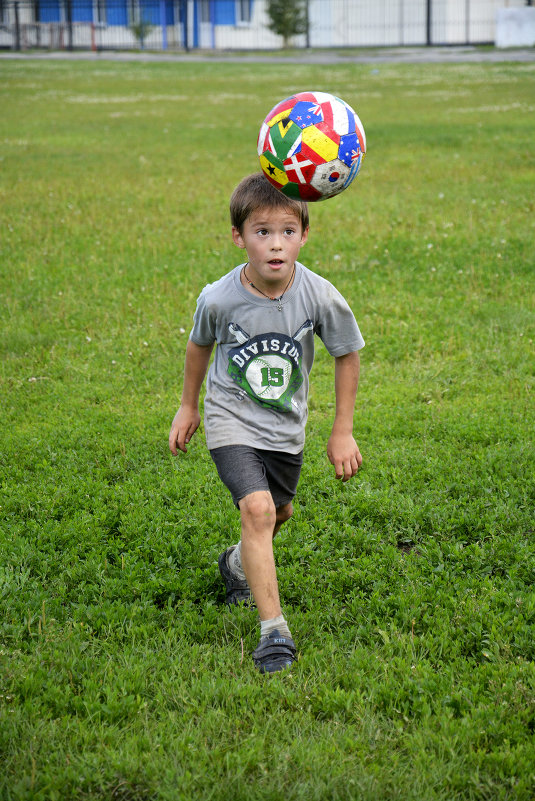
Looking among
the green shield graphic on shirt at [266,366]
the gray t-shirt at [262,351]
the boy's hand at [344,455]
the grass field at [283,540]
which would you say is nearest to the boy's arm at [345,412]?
the boy's hand at [344,455]

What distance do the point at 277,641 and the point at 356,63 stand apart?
38863 mm

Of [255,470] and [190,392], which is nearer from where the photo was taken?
[255,470]

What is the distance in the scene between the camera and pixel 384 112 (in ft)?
72.6

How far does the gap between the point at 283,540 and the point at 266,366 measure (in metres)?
1.17

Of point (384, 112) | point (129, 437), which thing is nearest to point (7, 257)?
point (129, 437)

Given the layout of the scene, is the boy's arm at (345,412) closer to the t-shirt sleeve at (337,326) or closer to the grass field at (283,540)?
the t-shirt sleeve at (337,326)

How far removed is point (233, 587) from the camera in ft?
12.9

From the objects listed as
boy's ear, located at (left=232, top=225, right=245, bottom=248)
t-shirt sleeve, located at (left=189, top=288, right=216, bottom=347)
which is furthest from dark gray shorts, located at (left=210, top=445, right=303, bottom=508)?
boy's ear, located at (left=232, top=225, right=245, bottom=248)

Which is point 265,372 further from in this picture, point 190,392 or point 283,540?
point 283,540

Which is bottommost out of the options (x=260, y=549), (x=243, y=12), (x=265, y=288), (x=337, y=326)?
(x=260, y=549)

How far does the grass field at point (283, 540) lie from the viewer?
2.88 m

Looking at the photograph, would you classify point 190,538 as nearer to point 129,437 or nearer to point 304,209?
point 129,437

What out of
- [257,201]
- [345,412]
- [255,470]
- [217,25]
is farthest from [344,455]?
[217,25]

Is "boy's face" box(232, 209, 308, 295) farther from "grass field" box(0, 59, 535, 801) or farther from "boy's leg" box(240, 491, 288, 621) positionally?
"grass field" box(0, 59, 535, 801)
